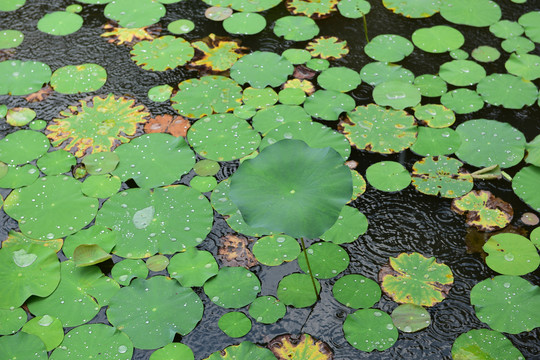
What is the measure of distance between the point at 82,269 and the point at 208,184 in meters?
0.70

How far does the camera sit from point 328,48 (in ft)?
11.7

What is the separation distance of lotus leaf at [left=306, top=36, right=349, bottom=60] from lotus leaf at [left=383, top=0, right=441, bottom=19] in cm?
50

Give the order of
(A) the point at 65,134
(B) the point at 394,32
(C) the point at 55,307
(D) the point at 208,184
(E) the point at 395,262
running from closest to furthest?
1. (C) the point at 55,307
2. (E) the point at 395,262
3. (D) the point at 208,184
4. (A) the point at 65,134
5. (B) the point at 394,32

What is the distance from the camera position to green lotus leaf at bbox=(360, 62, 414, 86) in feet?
11.0

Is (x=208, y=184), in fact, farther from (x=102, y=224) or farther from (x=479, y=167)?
(x=479, y=167)

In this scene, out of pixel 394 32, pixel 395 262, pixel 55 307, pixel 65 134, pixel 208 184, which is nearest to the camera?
pixel 55 307

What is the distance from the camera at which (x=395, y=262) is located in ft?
8.43

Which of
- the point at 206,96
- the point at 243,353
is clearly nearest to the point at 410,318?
the point at 243,353

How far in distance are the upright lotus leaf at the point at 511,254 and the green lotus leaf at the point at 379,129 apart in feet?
2.18

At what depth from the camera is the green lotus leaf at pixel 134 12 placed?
373 centimetres

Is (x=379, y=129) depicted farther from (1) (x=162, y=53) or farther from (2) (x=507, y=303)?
(1) (x=162, y=53)

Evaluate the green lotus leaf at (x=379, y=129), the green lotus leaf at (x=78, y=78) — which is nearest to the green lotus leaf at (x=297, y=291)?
the green lotus leaf at (x=379, y=129)

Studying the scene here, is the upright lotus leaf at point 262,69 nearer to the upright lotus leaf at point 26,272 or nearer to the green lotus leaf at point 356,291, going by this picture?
the green lotus leaf at point 356,291

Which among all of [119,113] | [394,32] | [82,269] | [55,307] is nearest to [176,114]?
[119,113]
